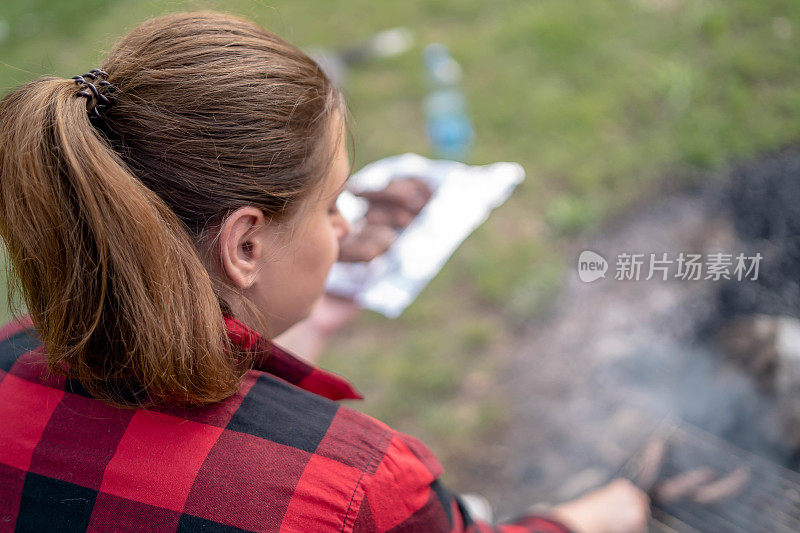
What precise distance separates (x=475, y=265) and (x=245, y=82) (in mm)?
1815

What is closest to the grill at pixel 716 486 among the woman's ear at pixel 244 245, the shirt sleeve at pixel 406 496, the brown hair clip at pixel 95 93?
the shirt sleeve at pixel 406 496

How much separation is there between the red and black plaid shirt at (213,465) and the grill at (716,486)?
0.99m

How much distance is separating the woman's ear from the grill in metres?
1.33

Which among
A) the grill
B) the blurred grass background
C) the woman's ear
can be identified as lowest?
the grill

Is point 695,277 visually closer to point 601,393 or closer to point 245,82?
point 601,393

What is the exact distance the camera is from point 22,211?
84 centimetres

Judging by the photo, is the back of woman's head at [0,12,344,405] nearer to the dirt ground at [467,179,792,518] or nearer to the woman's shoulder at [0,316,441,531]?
the woman's shoulder at [0,316,441,531]

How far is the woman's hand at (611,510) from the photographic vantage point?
1.57 m

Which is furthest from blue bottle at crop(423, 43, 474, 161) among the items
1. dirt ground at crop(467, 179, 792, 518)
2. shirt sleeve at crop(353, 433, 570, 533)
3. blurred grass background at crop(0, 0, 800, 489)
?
shirt sleeve at crop(353, 433, 570, 533)

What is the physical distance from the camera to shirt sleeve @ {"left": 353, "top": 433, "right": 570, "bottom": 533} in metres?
0.90

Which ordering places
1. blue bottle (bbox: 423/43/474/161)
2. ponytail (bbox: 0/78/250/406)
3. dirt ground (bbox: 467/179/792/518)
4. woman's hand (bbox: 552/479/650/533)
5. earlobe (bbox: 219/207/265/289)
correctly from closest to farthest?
ponytail (bbox: 0/78/250/406)
earlobe (bbox: 219/207/265/289)
woman's hand (bbox: 552/479/650/533)
dirt ground (bbox: 467/179/792/518)
blue bottle (bbox: 423/43/474/161)

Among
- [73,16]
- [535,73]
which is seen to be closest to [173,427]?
[535,73]

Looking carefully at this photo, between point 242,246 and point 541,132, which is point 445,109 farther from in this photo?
point 242,246

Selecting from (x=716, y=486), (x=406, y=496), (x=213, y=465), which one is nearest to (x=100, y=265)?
(x=213, y=465)
